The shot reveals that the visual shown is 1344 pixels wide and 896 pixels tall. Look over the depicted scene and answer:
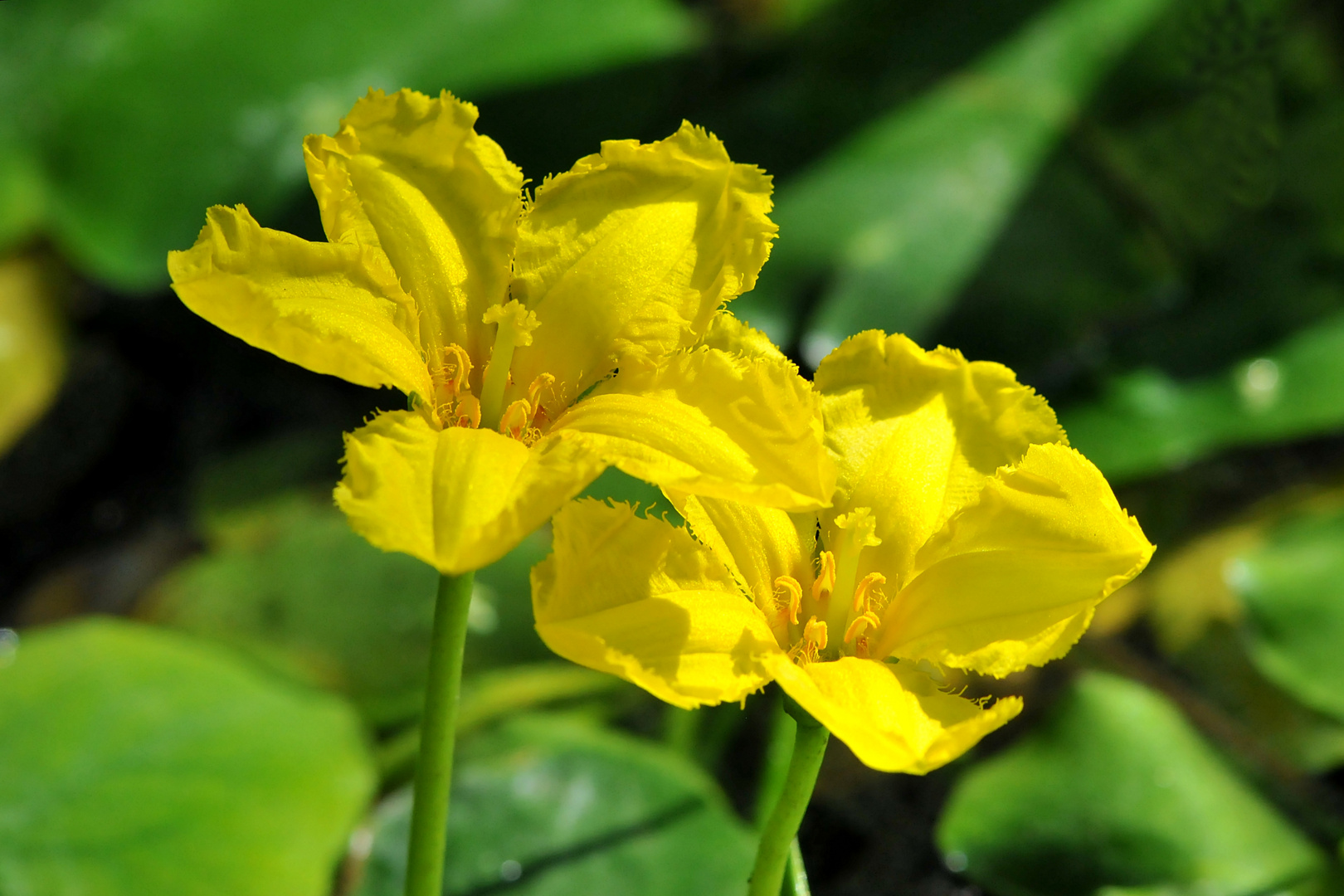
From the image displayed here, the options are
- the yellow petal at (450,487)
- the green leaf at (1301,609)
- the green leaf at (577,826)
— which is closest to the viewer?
the yellow petal at (450,487)

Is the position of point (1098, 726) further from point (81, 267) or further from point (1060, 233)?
point (81, 267)

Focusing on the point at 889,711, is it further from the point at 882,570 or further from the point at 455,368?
the point at 455,368

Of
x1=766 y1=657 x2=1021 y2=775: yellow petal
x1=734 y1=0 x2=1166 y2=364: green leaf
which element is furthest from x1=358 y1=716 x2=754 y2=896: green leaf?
x1=734 y1=0 x2=1166 y2=364: green leaf

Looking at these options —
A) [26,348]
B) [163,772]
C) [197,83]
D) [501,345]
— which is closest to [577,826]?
[163,772]

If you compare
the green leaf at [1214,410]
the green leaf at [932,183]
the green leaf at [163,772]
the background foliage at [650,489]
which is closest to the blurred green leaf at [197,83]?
the background foliage at [650,489]

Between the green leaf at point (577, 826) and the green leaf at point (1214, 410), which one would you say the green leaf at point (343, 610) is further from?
the green leaf at point (1214, 410)

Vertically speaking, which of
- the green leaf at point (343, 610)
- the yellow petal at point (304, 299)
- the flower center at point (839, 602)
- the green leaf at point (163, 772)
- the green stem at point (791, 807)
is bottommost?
the green leaf at point (343, 610)

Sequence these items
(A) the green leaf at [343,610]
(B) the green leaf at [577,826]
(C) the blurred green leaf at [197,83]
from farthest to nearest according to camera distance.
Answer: (C) the blurred green leaf at [197,83], (A) the green leaf at [343,610], (B) the green leaf at [577,826]

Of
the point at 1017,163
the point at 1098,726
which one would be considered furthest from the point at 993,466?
the point at 1017,163

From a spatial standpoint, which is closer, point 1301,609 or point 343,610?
point 1301,609
